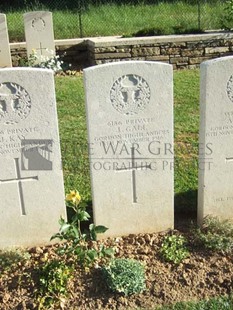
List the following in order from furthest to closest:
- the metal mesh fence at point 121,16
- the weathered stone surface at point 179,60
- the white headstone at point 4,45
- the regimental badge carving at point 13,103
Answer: the metal mesh fence at point 121,16 < the white headstone at point 4,45 < the weathered stone surface at point 179,60 < the regimental badge carving at point 13,103

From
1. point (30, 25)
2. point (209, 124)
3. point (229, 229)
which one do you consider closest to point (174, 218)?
point (229, 229)

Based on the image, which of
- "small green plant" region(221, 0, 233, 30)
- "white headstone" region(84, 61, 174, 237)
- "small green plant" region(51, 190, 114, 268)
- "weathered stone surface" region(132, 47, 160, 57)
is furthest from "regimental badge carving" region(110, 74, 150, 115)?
"small green plant" region(221, 0, 233, 30)

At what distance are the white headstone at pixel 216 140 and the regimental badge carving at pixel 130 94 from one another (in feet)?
1.50

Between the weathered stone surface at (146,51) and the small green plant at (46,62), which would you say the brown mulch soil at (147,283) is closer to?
the small green plant at (46,62)

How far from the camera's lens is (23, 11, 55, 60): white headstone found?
9.79 m

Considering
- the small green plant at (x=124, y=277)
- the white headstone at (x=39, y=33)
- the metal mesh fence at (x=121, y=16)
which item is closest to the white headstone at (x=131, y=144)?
the small green plant at (x=124, y=277)

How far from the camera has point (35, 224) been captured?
3896mm

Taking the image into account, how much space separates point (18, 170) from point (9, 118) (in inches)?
17.4

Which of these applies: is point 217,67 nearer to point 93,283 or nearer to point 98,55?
point 93,283

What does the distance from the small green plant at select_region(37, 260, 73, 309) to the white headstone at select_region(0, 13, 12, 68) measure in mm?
7163

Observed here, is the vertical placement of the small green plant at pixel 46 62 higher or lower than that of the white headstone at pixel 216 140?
higher

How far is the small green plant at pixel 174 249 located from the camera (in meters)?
3.68

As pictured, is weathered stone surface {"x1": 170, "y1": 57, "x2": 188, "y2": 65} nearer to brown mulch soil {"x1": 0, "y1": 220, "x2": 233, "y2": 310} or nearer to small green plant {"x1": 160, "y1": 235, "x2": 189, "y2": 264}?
small green plant {"x1": 160, "y1": 235, "x2": 189, "y2": 264}

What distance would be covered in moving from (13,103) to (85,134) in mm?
2607
